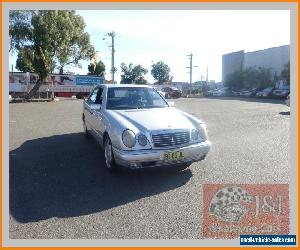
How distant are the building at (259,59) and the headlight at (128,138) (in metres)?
38.9

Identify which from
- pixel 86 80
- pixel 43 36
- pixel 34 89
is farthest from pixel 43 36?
A: pixel 86 80

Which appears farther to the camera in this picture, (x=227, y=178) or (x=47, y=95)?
(x=47, y=95)

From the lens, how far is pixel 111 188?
4.87 m

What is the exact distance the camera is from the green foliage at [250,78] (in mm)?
43531

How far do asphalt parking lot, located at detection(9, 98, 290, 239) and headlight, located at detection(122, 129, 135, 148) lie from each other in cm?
64

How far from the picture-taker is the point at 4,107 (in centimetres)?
466

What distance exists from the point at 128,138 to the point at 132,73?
55334 mm

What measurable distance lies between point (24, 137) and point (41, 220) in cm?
557

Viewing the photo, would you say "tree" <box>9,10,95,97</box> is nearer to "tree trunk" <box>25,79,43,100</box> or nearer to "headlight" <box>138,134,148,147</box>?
"tree trunk" <box>25,79,43,100</box>

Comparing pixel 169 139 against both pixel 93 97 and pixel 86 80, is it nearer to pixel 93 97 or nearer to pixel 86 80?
pixel 93 97

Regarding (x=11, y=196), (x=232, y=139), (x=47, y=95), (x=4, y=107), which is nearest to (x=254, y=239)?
(x=11, y=196)

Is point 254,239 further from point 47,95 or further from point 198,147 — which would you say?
point 47,95

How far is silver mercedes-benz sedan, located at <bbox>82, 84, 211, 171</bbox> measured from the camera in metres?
4.97

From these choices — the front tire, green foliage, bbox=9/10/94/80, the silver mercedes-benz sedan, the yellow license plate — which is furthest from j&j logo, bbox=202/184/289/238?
green foliage, bbox=9/10/94/80
